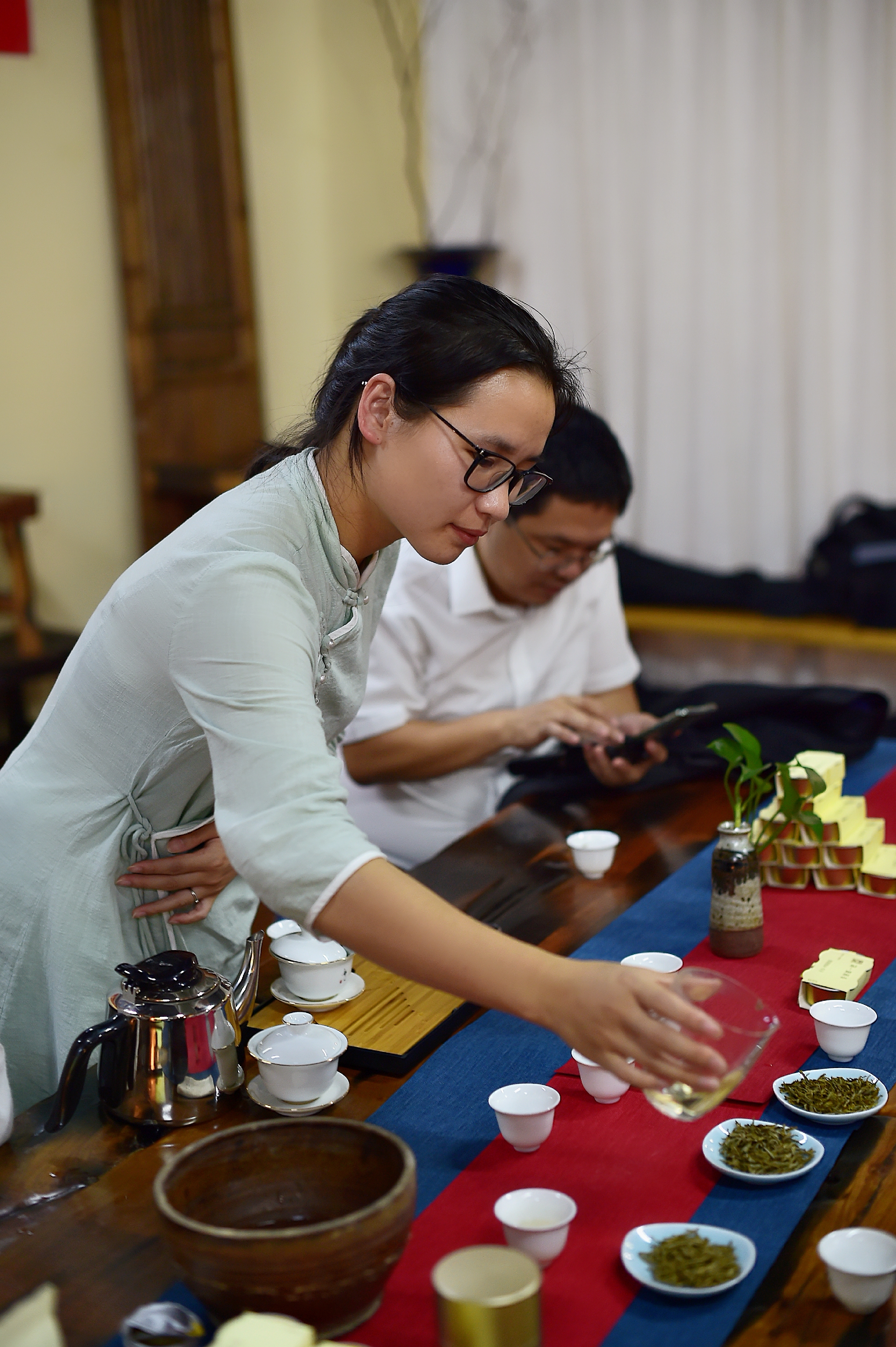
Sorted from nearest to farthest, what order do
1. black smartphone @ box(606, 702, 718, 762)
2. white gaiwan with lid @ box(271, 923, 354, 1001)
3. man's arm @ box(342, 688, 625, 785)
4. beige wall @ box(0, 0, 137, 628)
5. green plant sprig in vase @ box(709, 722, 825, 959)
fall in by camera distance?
white gaiwan with lid @ box(271, 923, 354, 1001) < green plant sprig in vase @ box(709, 722, 825, 959) < black smartphone @ box(606, 702, 718, 762) < man's arm @ box(342, 688, 625, 785) < beige wall @ box(0, 0, 137, 628)

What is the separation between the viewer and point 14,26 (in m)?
3.25

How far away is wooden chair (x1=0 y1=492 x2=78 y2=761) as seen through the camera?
3.17 metres

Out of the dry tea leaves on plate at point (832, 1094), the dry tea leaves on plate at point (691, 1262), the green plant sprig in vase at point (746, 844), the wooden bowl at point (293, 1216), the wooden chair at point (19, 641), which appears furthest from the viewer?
the wooden chair at point (19, 641)

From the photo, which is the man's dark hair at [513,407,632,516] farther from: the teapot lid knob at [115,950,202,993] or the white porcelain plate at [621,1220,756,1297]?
the white porcelain plate at [621,1220,756,1297]

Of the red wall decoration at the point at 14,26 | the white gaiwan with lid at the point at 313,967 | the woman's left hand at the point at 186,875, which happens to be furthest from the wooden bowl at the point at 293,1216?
the red wall decoration at the point at 14,26

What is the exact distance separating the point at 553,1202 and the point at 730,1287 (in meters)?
0.14

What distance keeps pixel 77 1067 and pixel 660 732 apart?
117cm

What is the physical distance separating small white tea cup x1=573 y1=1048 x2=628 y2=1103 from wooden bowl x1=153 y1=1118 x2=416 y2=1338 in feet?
0.99

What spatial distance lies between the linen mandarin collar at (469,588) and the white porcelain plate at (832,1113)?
3.76 ft

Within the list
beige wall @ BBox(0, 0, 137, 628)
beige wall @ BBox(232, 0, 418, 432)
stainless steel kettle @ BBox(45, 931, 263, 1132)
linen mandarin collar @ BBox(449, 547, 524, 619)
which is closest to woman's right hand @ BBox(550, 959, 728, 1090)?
stainless steel kettle @ BBox(45, 931, 263, 1132)

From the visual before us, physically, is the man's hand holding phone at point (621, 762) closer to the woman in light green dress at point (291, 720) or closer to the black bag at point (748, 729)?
the black bag at point (748, 729)

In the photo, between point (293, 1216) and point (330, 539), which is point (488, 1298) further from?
point (330, 539)

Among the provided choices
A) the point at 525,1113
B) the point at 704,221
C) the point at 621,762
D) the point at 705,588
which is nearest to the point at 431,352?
the point at 525,1113

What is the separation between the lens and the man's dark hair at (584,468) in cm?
207
